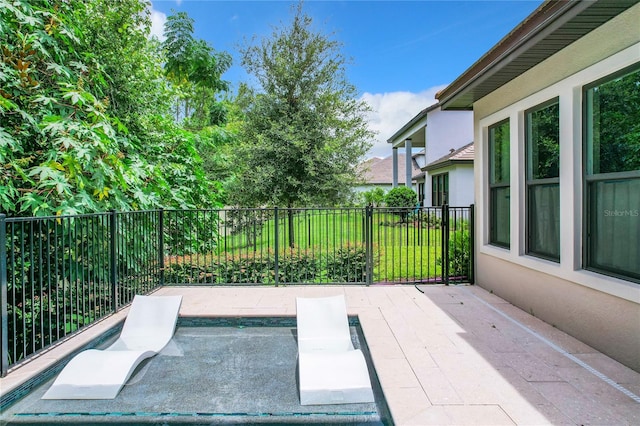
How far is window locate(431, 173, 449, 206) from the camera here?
1455cm

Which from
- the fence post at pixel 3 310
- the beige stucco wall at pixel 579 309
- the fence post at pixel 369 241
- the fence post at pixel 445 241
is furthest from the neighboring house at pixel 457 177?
the fence post at pixel 3 310

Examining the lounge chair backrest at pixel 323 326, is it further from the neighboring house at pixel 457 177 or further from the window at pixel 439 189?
the window at pixel 439 189

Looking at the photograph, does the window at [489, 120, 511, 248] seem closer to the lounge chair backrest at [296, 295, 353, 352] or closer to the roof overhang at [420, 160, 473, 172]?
the lounge chair backrest at [296, 295, 353, 352]

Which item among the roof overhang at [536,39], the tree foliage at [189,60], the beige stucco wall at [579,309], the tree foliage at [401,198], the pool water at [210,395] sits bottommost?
the pool water at [210,395]

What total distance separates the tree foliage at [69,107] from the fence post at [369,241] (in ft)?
12.4

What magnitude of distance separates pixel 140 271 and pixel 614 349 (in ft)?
20.2

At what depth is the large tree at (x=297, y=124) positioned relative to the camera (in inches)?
314

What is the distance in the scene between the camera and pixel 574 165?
11.5 feet

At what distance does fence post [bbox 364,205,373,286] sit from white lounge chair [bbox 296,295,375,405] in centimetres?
196

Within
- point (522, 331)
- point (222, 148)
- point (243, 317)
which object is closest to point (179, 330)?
point (243, 317)

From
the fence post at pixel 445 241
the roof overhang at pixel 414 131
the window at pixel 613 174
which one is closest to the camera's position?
the window at pixel 613 174

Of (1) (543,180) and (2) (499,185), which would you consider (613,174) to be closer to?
(1) (543,180)

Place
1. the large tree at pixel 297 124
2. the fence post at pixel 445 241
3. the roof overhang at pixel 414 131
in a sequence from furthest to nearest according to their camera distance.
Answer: the roof overhang at pixel 414 131 < the large tree at pixel 297 124 < the fence post at pixel 445 241

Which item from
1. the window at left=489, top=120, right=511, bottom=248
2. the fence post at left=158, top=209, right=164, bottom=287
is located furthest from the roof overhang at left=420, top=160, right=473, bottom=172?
the fence post at left=158, top=209, right=164, bottom=287
